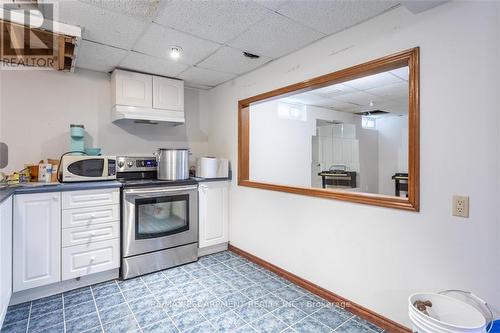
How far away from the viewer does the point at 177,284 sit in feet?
8.64

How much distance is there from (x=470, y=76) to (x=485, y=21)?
11.6 inches

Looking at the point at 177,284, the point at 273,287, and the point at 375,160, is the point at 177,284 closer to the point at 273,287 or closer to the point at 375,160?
the point at 273,287

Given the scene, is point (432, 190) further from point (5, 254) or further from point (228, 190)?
point (5, 254)

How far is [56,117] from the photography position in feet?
9.85

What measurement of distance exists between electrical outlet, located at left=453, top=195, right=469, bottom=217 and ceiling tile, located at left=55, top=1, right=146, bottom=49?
252 centimetres

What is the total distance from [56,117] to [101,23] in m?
1.49

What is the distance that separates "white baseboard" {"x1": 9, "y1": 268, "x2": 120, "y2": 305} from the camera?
228 cm

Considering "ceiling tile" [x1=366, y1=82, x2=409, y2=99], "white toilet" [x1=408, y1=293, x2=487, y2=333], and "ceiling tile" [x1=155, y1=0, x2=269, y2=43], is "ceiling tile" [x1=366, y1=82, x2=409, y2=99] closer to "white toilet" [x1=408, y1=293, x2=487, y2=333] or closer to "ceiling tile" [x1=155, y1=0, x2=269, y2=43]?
"ceiling tile" [x1=155, y1=0, x2=269, y2=43]

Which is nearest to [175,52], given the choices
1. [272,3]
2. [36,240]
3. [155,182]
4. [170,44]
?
[170,44]

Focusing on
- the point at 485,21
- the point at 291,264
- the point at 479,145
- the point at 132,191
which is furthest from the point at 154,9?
the point at 291,264

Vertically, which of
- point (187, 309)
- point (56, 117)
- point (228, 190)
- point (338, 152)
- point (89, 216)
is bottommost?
point (187, 309)

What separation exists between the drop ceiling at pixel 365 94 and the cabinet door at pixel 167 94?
1.78 meters

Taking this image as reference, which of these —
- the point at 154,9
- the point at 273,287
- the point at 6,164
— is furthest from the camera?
the point at 6,164

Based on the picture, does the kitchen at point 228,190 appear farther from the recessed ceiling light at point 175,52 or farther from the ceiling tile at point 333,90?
the ceiling tile at point 333,90
